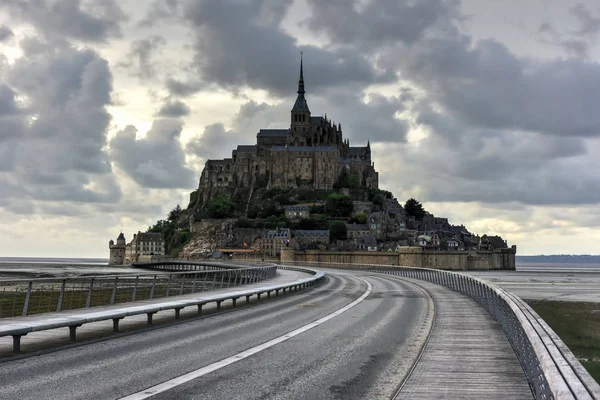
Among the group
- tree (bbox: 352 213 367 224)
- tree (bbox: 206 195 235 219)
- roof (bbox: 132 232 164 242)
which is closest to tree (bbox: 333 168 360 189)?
tree (bbox: 352 213 367 224)

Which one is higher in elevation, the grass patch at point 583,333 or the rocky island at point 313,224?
the rocky island at point 313,224

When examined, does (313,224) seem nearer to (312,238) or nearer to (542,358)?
(312,238)

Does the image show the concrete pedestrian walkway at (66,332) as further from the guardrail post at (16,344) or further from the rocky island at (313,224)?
the rocky island at (313,224)

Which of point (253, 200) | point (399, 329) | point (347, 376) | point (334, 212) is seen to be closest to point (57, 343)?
point (347, 376)

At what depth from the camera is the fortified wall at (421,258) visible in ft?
374

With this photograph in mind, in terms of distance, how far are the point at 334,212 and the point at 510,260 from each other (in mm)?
44244

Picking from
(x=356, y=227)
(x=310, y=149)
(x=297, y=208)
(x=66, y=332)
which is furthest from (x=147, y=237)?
(x=66, y=332)

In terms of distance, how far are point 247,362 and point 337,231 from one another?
6065 inches

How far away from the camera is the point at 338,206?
179125 millimetres

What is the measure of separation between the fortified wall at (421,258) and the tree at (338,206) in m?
35.6

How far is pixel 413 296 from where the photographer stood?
30.6 m

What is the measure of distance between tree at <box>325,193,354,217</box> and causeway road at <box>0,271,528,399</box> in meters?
160

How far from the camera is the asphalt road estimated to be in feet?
29.3

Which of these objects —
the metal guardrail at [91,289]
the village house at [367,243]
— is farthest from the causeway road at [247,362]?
the village house at [367,243]
